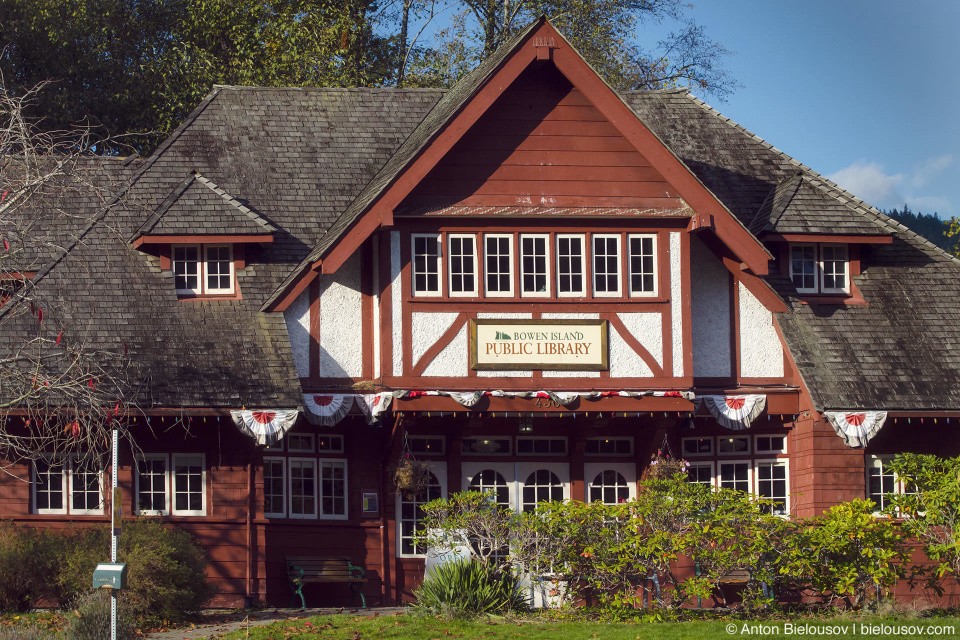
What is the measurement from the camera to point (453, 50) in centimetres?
3425

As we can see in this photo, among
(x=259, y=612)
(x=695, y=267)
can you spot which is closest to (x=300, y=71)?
(x=695, y=267)

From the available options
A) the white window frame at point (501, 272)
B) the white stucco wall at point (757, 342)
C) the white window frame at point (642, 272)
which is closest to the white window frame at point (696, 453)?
the white stucco wall at point (757, 342)

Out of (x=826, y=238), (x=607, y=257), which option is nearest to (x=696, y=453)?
(x=607, y=257)

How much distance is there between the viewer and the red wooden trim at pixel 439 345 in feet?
67.5

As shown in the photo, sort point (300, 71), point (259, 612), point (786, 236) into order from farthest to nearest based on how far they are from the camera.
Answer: point (300, 71) < point (786, 236) < point (259, 612)

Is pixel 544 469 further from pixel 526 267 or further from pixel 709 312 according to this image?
pixel 709 312

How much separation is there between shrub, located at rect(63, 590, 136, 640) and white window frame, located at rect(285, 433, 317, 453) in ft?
21.2

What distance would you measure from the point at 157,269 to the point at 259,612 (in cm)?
615

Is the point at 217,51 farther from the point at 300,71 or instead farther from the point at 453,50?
the point at 453,50

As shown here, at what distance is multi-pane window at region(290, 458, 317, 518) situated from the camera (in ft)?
69.4

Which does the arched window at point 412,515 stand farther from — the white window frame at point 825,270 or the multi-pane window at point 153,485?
the white window frame at point 825,270

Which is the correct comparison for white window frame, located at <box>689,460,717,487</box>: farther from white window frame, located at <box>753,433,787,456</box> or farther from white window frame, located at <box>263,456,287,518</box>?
white window frame, located at <box>263,456,287,518</box>

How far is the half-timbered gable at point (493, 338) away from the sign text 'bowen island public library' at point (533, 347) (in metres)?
0.04

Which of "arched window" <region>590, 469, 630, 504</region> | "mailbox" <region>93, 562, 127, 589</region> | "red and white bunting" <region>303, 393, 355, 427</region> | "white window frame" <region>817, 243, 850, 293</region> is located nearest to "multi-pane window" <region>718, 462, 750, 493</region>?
"arched window" <region>590, 469, 630, 504</region>
